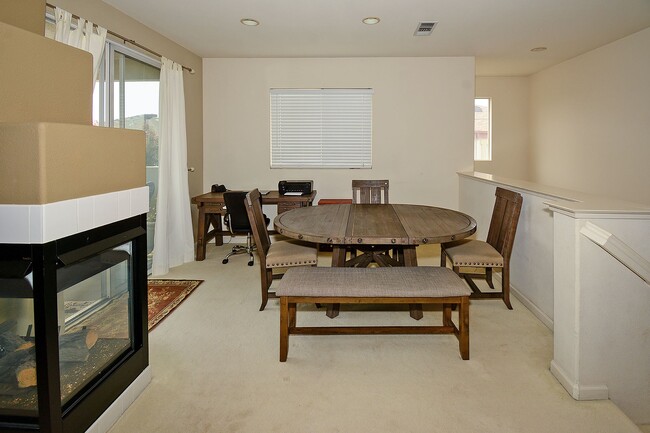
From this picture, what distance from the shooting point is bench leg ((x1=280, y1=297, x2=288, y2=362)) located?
8.11ft

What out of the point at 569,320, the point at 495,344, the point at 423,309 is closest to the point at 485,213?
the point at 423,309

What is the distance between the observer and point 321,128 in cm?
591

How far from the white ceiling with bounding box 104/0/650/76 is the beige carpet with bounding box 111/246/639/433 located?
2596mm

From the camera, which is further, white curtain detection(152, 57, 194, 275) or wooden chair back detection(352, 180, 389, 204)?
wooden chair back detection(352, 180, 389, 204)

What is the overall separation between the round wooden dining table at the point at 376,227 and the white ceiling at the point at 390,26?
1.76m

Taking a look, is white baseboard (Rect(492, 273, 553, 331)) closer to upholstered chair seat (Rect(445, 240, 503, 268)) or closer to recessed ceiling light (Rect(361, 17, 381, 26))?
upholstered chair seat (Rect(445, 240, 503, 268))

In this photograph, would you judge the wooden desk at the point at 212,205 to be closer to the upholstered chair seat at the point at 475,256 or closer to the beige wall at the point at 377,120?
the beige wall at the point at 377,120

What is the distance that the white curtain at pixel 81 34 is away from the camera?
9.79 ft

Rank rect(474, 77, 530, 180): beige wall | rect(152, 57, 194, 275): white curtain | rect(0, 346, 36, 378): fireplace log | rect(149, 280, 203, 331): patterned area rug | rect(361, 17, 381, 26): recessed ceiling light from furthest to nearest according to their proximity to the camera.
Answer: rect(474, 77, 530, 180): beige wall < rect(152, 57, 194, 275): white curtain < rect(361, 17, 381, 26): recessed ceiling light < rect(149, 280, 203, 331): patterned area rug < rect(0, 346, 36, 378): fireplace log

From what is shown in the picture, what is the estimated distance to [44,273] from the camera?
4.74ft

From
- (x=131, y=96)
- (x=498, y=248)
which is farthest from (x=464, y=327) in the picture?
(x=131, y=96)

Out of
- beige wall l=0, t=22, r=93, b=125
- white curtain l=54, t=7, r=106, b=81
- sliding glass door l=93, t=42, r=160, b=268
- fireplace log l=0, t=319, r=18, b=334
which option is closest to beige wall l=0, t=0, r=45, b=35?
beige wall l=0, t=22, r=93, b=125

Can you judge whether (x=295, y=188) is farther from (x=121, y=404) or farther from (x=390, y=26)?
(x=121, y=404)

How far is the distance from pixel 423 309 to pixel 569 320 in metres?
1.27
